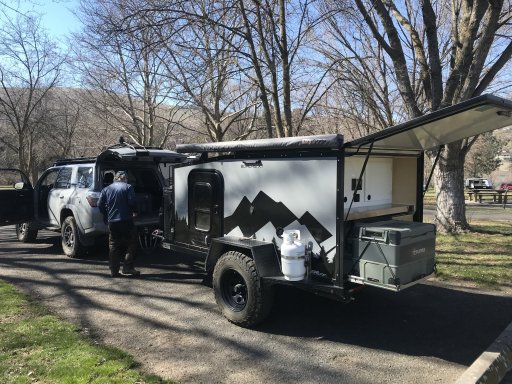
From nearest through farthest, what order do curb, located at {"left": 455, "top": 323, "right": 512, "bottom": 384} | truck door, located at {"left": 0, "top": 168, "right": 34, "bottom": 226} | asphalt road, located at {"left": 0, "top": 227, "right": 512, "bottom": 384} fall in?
curb, located at {"left": 455, "top": 323, "right": 512, "bottom": 384}, asphalt road, located at {"left": 0, "top": 227, "right": 512, "bottom": 384}, truck door, located at {"left": 0, "top": 168, "right": 34, "bottom": 226}

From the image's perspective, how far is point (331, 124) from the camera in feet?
69.0

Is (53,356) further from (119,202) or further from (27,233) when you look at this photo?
(27,233)

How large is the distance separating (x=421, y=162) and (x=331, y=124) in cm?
1545

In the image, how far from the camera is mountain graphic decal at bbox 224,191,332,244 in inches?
183

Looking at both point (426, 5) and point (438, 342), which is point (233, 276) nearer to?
point (438, 342)

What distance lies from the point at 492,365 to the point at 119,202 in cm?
542

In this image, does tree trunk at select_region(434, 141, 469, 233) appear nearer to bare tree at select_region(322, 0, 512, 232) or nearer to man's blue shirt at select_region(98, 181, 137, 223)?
bare tree at select_region(322, 0, 512, 232)

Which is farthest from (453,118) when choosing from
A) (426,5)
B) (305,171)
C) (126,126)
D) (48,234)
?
(126,126)

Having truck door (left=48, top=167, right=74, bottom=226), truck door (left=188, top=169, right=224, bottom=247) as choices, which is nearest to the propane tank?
truck door (left=188, top=169, right=224, bottom=247)

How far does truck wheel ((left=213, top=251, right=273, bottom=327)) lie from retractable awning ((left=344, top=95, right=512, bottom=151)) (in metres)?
1.76

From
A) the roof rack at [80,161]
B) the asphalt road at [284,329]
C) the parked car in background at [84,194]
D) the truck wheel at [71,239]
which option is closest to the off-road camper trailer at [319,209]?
the asphalt road at [284,329]

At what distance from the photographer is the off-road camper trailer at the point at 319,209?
4.31 m

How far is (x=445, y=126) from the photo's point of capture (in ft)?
15.0

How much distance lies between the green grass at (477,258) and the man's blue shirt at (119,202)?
199 inches
